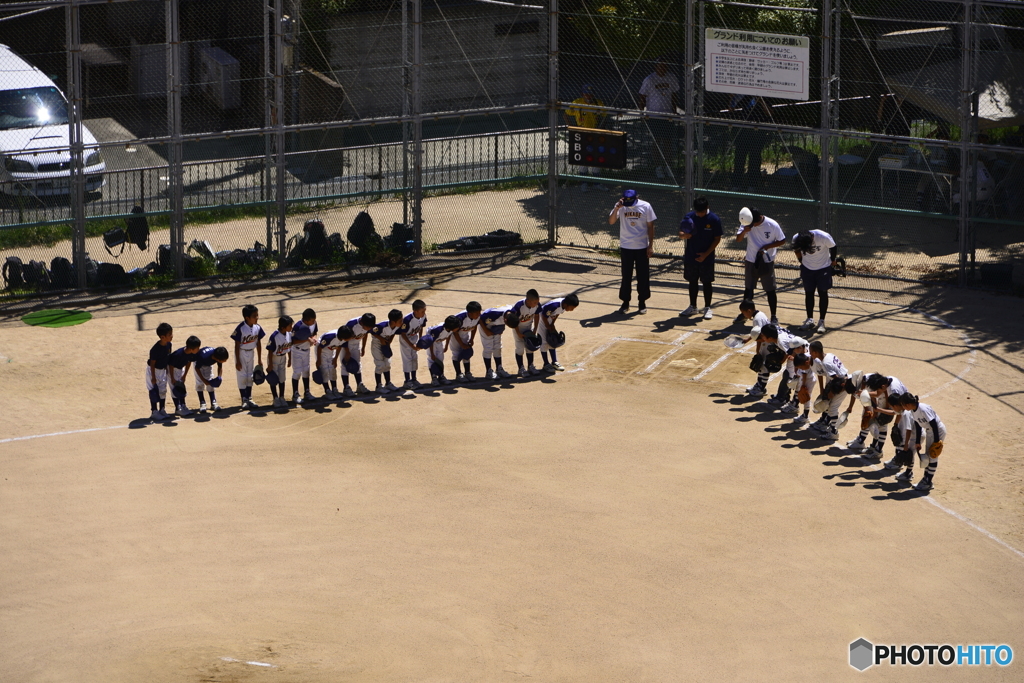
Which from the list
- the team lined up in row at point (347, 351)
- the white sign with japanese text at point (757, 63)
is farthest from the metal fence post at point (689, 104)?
the team lined up in row at point (347, 351)

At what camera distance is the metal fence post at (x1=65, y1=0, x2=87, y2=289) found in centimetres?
1862

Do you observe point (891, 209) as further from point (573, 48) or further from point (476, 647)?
point (476, 647)

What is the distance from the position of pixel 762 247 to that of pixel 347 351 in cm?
632

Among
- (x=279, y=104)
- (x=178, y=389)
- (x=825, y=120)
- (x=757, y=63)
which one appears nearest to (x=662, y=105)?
(x=757, y=63)

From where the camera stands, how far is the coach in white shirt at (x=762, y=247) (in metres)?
17.8

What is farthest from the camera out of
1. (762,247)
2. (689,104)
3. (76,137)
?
(689,104)

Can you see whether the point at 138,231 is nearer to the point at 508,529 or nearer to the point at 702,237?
the point at 702,237

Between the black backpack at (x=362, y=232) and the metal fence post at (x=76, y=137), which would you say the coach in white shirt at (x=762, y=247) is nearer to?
the black backpack at (x=362, y=232)

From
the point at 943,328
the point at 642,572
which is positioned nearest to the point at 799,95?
the point at 943,328

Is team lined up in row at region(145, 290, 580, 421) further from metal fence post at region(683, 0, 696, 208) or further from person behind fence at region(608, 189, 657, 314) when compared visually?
metal fence post at region(683, 0, 696, 208)

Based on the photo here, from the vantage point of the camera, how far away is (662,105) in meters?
22.9

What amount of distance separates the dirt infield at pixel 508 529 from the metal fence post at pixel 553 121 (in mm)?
5721

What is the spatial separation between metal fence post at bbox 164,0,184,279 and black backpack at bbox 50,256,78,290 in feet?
5.30

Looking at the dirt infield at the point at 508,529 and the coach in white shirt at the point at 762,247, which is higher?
the coach in white shirt at the point at 762,247
